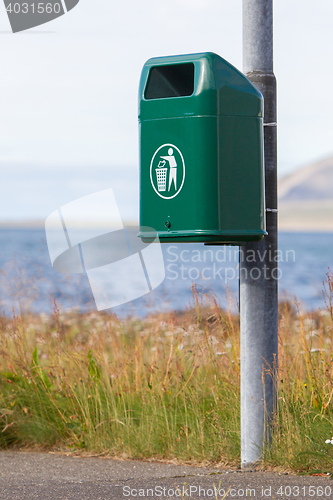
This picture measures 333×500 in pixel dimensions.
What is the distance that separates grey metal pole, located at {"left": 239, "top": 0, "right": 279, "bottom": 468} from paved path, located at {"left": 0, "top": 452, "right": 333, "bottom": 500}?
0.27m

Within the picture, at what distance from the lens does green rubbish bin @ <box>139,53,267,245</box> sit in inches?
123

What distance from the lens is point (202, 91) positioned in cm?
312

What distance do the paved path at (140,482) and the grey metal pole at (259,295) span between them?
267mm

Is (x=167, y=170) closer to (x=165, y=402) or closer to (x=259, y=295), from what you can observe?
(x=259, y=295)

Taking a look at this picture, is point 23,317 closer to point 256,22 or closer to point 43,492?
point 43,492

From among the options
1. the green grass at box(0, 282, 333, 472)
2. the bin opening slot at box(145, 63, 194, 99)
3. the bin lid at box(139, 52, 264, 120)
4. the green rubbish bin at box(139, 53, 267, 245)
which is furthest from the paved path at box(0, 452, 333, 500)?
the bin opening slot at box(145, 63, 194, 99)

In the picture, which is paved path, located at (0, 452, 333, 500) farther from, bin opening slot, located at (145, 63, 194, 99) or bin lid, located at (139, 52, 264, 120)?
bin opening slot, located at (145, 63, 194, 99)

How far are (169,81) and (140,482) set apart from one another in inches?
89.2

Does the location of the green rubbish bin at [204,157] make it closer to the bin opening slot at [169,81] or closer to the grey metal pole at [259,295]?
the bin opening slot at [169,81]

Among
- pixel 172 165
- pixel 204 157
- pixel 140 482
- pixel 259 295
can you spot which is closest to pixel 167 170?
pixel 172 165

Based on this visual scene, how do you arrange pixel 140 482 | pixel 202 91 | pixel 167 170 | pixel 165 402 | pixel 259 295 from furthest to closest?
pixel 165 402 < pixel 259 295 < pixel 140 482 < pixel 167 170 < pixel 202 91

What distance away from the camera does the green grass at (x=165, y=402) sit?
3695 mm

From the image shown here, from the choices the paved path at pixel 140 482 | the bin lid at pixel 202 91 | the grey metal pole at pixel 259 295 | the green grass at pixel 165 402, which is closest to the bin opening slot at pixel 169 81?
the bin lid at pixel 202 91

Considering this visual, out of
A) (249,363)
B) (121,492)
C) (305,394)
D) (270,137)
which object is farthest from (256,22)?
(121,492)
